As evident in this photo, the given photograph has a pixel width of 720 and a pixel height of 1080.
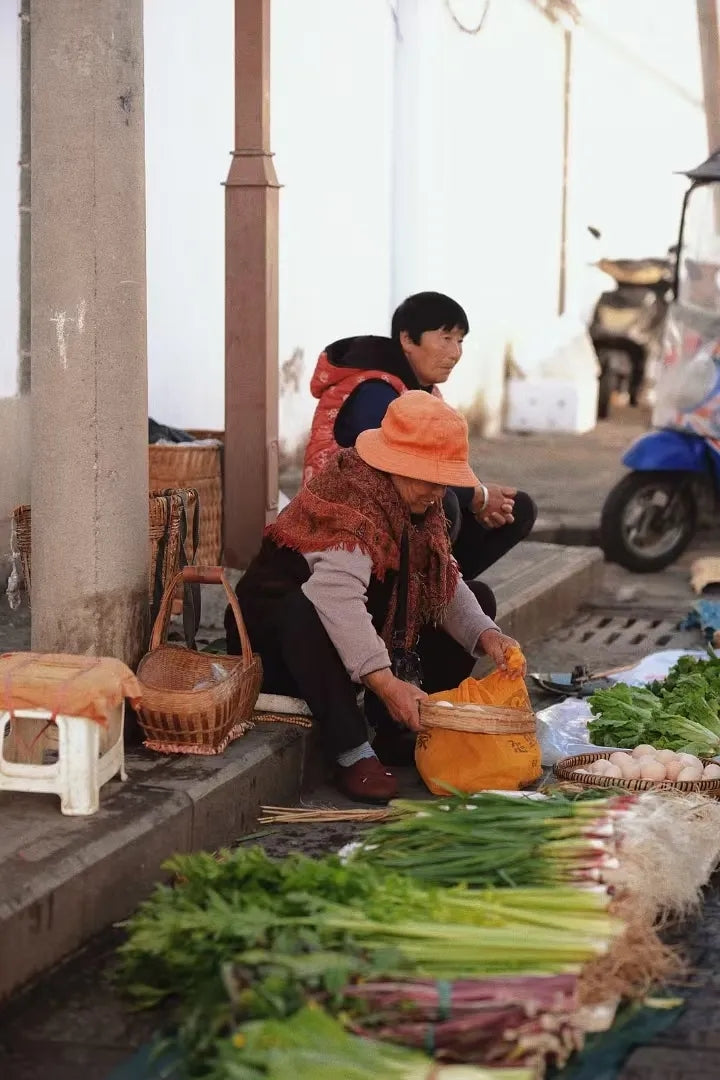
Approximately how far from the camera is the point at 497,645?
17.5 ft

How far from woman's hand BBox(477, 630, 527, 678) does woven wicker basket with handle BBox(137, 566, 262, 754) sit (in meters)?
0.77

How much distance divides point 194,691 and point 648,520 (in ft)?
17.4

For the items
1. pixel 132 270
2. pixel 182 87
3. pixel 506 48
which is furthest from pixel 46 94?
pixel 506 48

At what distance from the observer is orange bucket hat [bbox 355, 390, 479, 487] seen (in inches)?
195

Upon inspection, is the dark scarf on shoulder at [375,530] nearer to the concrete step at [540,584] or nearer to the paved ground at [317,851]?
the paved ground at [317,851]

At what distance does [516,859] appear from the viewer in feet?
12.5

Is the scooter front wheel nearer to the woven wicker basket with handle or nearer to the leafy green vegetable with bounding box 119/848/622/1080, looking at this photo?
the woven wicker basket with handle

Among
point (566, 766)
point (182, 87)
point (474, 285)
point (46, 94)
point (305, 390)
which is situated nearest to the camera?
point (46, 94)

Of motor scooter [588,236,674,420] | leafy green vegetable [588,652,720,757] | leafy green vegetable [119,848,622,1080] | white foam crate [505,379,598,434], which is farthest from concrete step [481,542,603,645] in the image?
motor scooter [588,236,674,420]

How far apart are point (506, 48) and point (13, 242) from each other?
867 centimetres

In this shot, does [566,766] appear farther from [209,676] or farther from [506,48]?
[506,48]

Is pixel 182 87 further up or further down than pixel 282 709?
further up

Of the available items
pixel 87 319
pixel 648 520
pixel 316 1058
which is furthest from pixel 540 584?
pixel 316 1058

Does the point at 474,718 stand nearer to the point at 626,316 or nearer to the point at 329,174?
the point at 329,174
